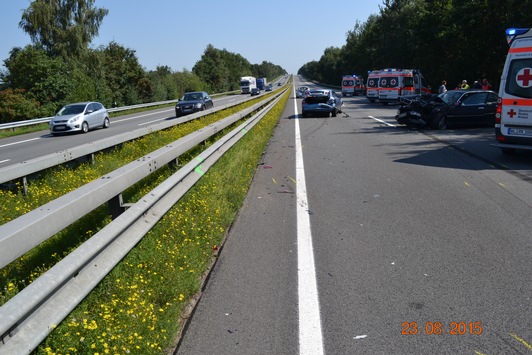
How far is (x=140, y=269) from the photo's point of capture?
4.55 meters

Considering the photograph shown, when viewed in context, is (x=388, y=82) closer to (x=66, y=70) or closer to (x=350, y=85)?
(x=66, y=70)

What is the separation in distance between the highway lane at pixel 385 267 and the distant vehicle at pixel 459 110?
27.8 ft

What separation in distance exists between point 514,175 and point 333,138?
791 centimetres

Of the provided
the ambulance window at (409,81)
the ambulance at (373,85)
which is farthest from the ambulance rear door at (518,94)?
the ambulance at (373,85)

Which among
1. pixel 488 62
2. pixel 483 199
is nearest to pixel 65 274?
pixel 483 199

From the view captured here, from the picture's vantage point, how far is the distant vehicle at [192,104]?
30.0 meters

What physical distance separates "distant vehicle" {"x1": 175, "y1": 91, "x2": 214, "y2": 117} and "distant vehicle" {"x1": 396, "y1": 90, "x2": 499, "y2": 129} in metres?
14.8

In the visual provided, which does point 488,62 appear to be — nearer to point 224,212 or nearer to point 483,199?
point 483,199

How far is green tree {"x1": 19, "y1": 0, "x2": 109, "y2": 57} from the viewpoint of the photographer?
50438mm

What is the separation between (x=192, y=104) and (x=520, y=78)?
21.7m

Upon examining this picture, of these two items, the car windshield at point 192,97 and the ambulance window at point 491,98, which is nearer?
the ambulance window at point 491,98

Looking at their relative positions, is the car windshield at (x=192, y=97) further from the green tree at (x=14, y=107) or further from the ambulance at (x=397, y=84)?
the ambulance at (x=397, y=84)

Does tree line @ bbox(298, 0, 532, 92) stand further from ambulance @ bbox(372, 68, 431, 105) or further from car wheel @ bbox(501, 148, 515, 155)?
car wheel @ bbox(501, 148, 515, 155)

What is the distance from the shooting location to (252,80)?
291 ft
